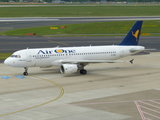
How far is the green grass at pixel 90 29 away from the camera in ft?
348

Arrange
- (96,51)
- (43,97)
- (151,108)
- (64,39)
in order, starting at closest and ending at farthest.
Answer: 1. (151,108)
2. (43,97)
3. (96,51)
4. (64,39)

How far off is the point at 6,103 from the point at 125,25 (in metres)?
86.7

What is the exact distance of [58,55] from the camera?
51.7 m

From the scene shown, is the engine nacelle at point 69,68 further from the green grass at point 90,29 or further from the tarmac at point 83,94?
the green grass at point 90,29

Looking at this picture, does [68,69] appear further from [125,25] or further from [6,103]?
[125,25]

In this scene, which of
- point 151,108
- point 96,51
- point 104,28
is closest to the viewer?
point 151,108

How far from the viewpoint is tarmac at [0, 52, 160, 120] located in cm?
3164

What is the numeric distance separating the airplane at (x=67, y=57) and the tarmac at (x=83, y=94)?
5.36ft

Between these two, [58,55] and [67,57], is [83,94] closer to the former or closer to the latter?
[58,55]

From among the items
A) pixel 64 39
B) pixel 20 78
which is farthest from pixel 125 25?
pixel 20 78

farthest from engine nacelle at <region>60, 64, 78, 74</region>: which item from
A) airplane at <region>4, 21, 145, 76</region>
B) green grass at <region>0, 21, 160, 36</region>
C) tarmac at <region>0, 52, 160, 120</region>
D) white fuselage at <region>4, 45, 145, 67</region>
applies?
green grass at <region>0, 21, 160, 36</region>

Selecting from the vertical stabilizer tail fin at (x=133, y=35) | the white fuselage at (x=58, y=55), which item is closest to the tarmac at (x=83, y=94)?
the white fuselage at (x=58, y=55)

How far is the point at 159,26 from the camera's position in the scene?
4601 inches

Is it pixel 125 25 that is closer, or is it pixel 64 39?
pixel 64 39
